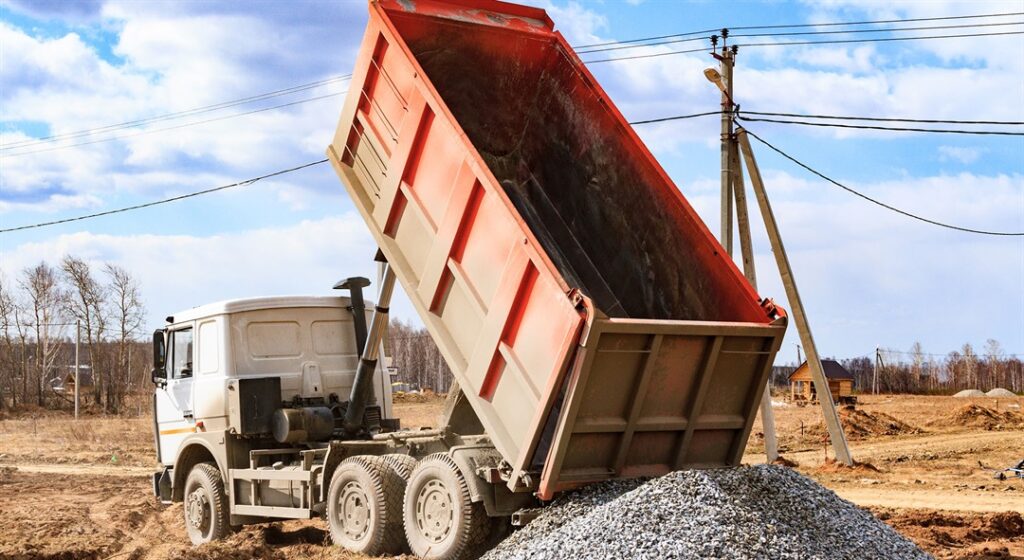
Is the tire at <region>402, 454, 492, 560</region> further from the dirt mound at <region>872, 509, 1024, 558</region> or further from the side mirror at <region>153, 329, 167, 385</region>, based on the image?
the side mirror at <region>153, 329, 167, 385</region>

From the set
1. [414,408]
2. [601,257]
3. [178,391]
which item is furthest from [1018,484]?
[414,408]

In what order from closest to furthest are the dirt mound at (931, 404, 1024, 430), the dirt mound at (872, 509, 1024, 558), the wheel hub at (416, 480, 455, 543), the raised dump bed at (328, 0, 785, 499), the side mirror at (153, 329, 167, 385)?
the raised dump bed at (328, 0, 785, 499), the wheel hub at (416, 480, 455, 543), the dirt mound at (872, 509, 1024, 558), the side mirror at (153, 329, 167, 385), the dirt mound at (931, 404, 1024, 430)

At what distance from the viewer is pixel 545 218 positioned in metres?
10.2

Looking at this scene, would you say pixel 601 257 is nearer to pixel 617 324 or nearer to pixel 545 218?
pixel 545 218

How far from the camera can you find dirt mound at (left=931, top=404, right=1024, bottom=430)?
89.9ft

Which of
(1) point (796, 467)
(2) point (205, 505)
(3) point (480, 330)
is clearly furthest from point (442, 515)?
(1) point (796, 467)

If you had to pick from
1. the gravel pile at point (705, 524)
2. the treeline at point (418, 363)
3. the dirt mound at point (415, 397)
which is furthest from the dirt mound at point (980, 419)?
the treeline at point (418, 363)

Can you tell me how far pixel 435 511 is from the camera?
27.1 feet

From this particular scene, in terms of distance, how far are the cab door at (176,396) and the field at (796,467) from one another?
3.72 ft

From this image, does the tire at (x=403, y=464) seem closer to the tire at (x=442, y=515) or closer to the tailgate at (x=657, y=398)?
the tire at (x=442, y=515)

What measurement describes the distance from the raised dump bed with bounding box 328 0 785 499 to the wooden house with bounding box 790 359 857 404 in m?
26.6

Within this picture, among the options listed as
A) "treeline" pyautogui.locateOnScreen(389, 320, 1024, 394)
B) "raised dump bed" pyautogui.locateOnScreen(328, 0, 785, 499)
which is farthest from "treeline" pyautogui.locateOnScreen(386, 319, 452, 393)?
"raised dump bed" pyautogui.locateOnScreen(328, 0, 785, 499)

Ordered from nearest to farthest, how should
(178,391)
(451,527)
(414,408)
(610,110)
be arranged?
1. (451,527)
2. (610,110)
3. (178,391)
4. (414,408)

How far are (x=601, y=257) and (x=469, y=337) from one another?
6.77ft
